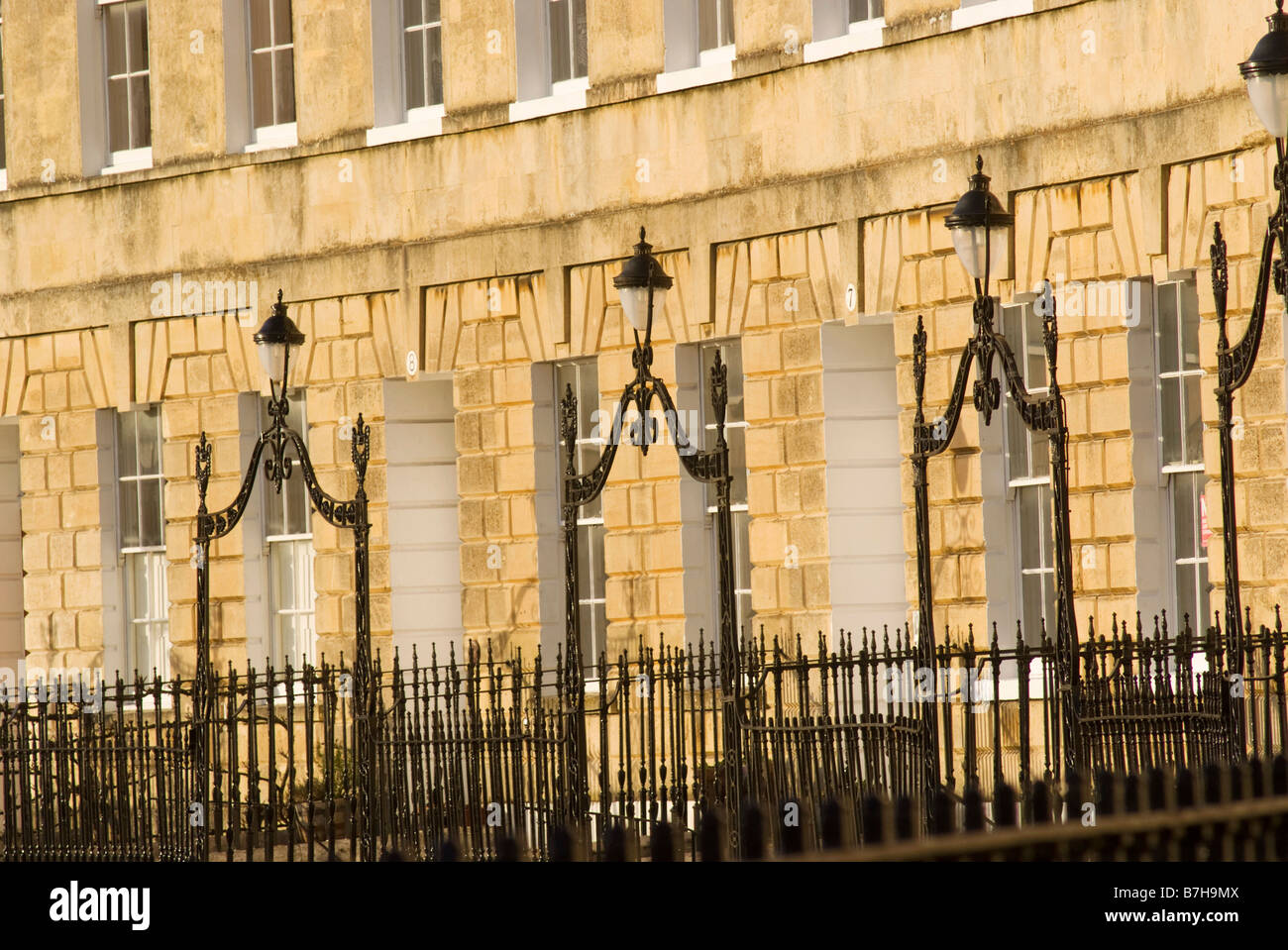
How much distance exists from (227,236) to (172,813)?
8861 millimetres

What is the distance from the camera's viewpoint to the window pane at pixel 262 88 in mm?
23812

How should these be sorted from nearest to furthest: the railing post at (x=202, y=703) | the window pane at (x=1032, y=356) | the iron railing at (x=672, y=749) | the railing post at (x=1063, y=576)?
the railing post at (x=1063, y=576), the iron railing at (x=672, y=749), the railing post at (x=202, y=703), the window pane at (x=1032, y=356)

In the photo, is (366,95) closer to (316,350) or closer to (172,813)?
(316,350)

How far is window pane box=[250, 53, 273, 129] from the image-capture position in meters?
23.8

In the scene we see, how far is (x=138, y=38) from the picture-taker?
2480 centimetres

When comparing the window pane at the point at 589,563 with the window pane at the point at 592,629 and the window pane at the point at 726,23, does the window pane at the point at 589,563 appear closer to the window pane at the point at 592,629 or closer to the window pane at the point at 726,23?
the window pane at the point at 592,629

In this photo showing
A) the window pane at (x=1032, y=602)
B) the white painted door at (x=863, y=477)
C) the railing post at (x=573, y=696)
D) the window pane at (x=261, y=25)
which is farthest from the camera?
the window pane at (x=261, y=25)

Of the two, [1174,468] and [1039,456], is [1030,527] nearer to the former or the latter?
[1039,456]

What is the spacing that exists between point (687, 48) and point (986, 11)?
9.99 feet

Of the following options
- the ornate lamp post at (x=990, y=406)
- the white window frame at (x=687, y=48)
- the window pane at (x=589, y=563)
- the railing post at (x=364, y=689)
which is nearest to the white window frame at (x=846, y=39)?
the white window frame at (x=687, y=48)

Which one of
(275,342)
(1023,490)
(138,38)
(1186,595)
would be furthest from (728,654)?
Result: (138,38)

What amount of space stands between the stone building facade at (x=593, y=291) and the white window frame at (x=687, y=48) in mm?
29

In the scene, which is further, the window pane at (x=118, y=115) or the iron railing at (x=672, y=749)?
the window pane at (x=118, y=115)

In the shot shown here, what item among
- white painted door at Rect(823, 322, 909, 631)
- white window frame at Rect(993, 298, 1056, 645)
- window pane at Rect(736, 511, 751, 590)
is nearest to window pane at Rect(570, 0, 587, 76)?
white painted door at Rect(823, 322, 909, 631)
